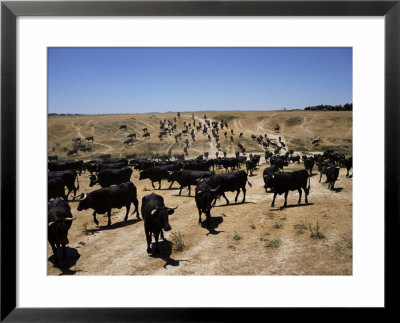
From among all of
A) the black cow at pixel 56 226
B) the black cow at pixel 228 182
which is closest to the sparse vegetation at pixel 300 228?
Answer: the black cow at pixel 228 182

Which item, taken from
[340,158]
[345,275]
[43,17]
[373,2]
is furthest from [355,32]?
[340,158]

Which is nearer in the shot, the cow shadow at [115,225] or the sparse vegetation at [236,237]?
the sparse vegetation at [236,237]

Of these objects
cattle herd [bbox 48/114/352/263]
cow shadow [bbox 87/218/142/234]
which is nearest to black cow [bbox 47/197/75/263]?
cattle herd [bbox 48/114/352/263]

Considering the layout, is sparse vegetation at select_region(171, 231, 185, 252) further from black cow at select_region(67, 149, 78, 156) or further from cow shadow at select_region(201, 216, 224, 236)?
black cow at select_region(67, 149, 78, 156)

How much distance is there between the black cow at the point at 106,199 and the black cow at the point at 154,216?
3419mm

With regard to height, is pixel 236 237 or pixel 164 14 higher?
pixel 164 14

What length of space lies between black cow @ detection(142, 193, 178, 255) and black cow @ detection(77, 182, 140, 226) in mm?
3419

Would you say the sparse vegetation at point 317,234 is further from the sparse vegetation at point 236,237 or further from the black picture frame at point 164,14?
the black picture frame at point 164,14

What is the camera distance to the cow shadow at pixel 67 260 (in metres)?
7.85

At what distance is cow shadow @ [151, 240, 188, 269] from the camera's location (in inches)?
352

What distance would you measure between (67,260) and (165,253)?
2759 mm

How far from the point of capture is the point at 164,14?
21.0ft

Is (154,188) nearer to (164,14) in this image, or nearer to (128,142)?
(164,14)

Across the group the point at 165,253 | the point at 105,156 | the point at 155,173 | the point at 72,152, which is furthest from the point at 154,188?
the point at 105,156
